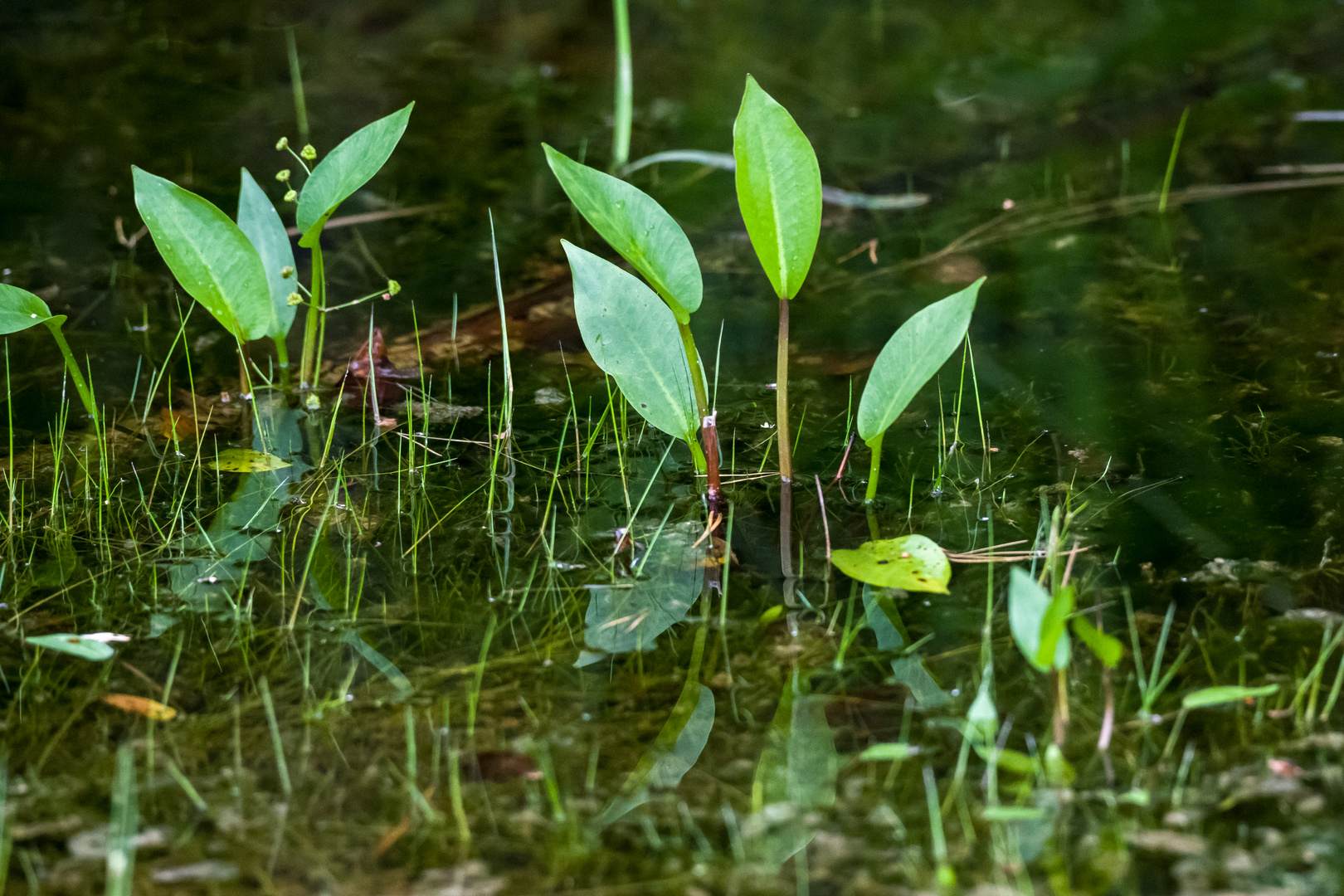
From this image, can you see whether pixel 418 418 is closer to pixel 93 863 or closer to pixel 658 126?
pixel 93 863

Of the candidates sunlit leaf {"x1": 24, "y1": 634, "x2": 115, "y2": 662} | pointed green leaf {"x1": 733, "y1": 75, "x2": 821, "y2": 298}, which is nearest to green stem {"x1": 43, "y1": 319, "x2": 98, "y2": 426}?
sunlit leaf {"x1": 24, "y1": 634, "x2": 115, "y2": 662}

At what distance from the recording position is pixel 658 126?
8.96 feet

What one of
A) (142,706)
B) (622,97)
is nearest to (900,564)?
(142,706)

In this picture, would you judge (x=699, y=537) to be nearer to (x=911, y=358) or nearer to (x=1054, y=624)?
(x=911, y=358)

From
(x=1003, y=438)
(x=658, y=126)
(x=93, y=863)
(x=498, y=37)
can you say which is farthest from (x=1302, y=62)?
(x=93, y=863)

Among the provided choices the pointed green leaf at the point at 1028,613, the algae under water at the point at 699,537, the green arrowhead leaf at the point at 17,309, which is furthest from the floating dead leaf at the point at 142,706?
the pointed green leaf at the point at 1028,613

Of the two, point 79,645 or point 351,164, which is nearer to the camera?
point 79,645

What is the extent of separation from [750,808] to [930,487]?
2.06 ft

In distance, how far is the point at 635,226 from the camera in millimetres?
1396

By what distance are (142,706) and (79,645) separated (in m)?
0.12

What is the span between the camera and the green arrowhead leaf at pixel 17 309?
4.77 ft

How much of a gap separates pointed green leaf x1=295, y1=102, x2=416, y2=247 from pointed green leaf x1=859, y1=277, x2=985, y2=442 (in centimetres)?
74

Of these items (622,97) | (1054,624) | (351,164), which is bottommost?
(1054,624)

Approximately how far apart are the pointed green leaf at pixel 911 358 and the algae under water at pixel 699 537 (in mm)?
138
